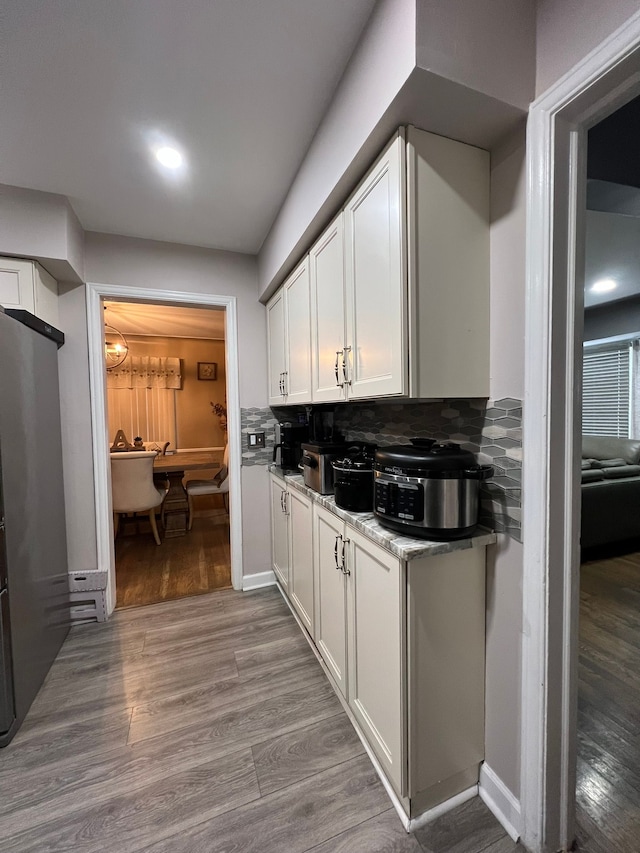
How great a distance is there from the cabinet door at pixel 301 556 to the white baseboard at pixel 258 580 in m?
0.51

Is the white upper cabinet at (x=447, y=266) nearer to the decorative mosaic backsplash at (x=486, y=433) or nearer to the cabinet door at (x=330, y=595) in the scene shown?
the decorative mosaic backsplash at (x=486, y=433)

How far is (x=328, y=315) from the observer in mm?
1589

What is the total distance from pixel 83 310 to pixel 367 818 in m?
2.82

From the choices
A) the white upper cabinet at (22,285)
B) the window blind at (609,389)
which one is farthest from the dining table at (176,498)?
the window blind at (609,389)

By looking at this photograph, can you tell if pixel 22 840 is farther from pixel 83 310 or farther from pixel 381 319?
pixel 83 310

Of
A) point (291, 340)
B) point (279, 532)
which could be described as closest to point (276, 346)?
point (291, 340)

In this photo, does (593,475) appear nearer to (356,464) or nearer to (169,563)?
(356,464)

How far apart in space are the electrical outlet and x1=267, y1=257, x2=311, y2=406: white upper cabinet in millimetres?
262

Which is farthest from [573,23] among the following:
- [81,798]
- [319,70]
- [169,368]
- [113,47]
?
[169,368]

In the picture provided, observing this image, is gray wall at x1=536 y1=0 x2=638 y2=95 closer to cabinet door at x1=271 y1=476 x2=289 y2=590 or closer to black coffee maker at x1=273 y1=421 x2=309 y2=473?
black coffee maker at x1=273 y1=421 x2=309 y2=473

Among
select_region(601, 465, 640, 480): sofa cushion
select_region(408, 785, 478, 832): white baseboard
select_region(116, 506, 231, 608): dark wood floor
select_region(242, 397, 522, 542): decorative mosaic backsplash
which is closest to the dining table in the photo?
select_region(116, 506, 231, 608): dark wood floor

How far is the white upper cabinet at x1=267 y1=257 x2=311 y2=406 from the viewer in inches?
73.4

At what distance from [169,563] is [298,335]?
7.73 ft

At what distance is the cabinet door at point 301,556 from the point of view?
71.9 inches
